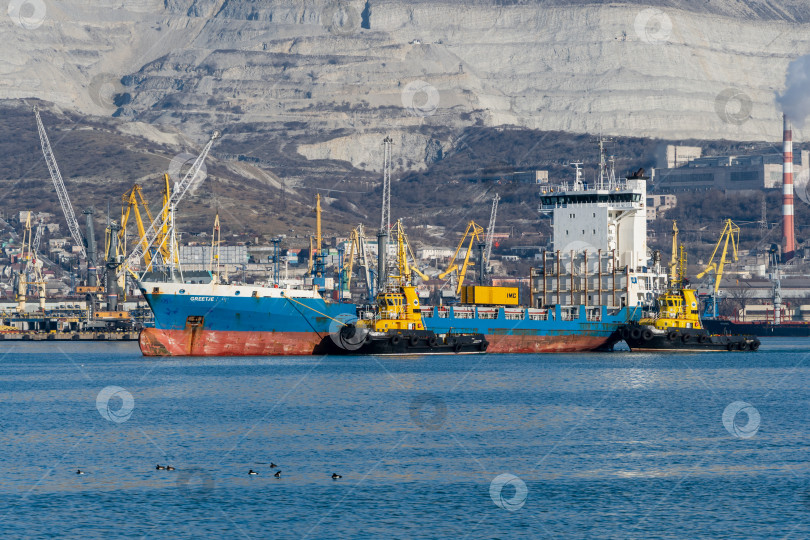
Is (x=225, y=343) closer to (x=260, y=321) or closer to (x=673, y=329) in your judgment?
(x=260, y=321)

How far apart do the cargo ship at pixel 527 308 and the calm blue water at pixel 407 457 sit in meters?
13.0

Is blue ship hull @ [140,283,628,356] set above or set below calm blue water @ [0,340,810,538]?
above

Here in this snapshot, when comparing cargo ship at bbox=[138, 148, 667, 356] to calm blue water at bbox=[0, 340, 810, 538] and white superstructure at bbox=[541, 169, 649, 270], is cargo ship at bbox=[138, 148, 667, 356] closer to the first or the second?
white superstructure at bbox=[541, 169, 649, 270]

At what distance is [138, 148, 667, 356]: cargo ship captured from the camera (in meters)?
90.2

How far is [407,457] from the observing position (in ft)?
150

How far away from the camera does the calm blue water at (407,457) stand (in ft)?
120

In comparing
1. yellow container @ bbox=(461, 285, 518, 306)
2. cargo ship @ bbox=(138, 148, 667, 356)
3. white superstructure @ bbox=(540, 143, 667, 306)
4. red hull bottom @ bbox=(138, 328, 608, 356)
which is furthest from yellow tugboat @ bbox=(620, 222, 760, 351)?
red hull bottom @ bbox=(138, 328, 608, 356)

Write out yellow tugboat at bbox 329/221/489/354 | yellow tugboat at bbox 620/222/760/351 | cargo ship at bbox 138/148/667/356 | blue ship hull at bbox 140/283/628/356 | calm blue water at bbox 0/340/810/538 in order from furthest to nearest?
1. yellow tugboat at bbox 620/222/760/351
2. yellow tugboat at bbox 329/221/489/354
3. cargo ship at bbox 138/148/667/356
4. blue ship hull at bbox 140/283/628/356
5. calm blue water at bbox 0/340/810/538

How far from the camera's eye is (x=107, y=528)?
3572 cm

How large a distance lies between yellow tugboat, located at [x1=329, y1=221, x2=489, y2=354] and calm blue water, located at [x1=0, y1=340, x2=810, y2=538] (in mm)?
11951

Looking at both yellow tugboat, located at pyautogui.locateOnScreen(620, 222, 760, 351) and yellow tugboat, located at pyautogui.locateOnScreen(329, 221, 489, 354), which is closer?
yellow tugboat, located at pyautogui.locateOnScreen(329, 221, 489, 354)

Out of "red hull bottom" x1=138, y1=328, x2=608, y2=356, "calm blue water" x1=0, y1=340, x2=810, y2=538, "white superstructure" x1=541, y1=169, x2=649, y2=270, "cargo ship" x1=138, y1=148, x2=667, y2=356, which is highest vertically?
"white superstructure" x1=541, y1=169, x2=649, y2=270

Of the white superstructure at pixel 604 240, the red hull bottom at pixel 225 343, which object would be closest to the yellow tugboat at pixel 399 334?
the red hull bottom at pixel 225 343

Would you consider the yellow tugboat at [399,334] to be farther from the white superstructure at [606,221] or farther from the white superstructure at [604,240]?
the white superstructure at [606,221]
